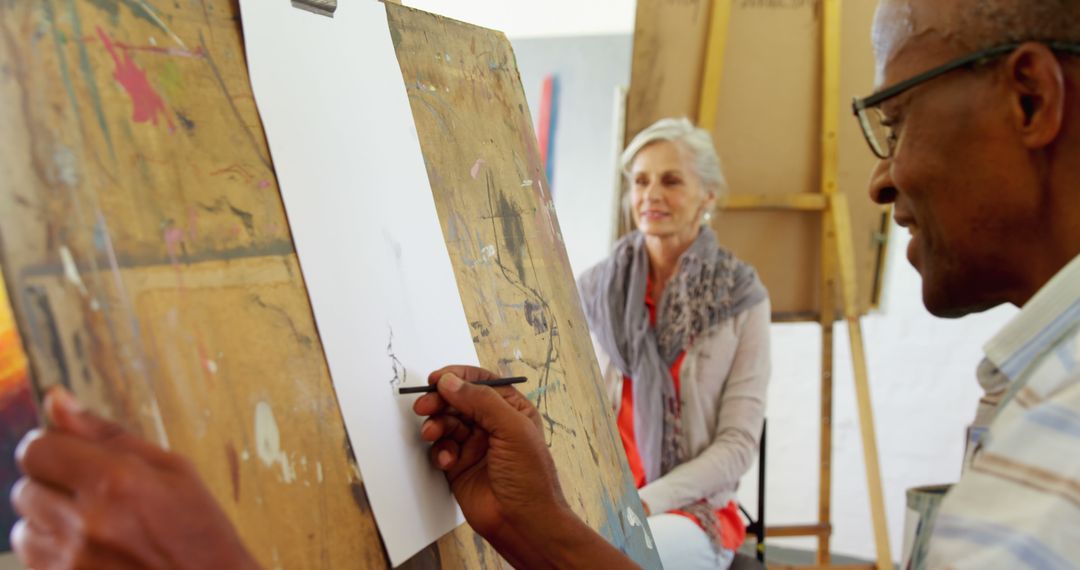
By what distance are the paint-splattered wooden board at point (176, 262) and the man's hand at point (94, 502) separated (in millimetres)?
40

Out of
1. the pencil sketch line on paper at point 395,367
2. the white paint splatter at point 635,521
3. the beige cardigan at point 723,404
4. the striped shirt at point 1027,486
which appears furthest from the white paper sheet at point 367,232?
the beige cardigan at point 723,404

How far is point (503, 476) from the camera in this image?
0.86 m

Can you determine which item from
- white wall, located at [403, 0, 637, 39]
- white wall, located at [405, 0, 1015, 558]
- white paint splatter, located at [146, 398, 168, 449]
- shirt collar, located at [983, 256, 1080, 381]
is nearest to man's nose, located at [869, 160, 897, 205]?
shirt collar, located at [983, 256, 1080, 381]

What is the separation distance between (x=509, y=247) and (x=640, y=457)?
4.26 feet

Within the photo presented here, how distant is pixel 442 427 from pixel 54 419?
1.28ft

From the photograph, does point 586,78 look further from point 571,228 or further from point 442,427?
point 442,427

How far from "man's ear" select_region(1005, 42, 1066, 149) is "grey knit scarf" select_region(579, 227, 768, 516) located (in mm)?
1440

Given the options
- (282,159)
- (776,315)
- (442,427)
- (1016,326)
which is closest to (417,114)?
(282,159)

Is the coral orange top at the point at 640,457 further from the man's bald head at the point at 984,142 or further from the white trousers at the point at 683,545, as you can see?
the man's bald head at the point at 984,142

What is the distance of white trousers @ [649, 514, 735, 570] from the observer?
1.85 meters

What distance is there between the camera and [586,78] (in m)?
3.80

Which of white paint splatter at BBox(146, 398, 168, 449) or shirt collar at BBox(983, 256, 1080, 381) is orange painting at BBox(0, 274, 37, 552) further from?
shirt collar at BBox(983, 256, 1080, 381)

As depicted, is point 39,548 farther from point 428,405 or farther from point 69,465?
point 428,405

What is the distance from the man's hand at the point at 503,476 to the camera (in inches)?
33.4
